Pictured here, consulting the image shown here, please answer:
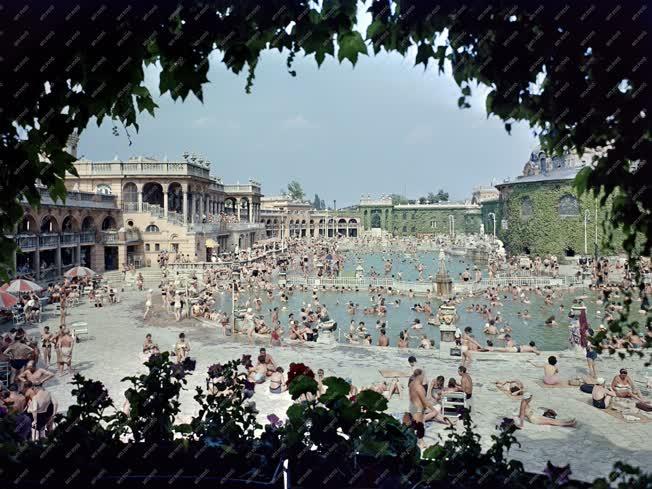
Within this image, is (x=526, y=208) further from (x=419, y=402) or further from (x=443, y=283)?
(x=419, y=402)

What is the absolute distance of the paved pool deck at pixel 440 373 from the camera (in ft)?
26.1

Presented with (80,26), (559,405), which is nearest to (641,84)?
(80,26)

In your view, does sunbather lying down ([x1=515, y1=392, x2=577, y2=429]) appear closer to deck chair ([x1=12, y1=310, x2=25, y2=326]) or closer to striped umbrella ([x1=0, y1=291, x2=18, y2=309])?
striped umbrella ([x1=0, y1=291, x2=18, y2=309])

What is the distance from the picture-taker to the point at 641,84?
2.95 metres

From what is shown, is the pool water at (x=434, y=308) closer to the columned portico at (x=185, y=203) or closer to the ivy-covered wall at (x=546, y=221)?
the columned portico at (x=185, y=203)

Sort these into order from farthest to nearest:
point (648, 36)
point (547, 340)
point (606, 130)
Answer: point (547, 340) → point (606, 130) → point (648, 36)

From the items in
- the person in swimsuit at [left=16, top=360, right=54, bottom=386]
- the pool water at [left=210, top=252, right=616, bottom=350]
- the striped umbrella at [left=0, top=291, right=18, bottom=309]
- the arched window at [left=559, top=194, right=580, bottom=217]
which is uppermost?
the arched window at [left=559, top=194, right=580, bottom=217]

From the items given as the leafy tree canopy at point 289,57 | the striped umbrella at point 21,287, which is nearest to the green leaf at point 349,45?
the leafy tree canopy at point 289,57

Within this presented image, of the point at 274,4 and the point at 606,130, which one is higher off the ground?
the point at 274,4

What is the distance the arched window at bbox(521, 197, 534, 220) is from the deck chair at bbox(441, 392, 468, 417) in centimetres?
4896

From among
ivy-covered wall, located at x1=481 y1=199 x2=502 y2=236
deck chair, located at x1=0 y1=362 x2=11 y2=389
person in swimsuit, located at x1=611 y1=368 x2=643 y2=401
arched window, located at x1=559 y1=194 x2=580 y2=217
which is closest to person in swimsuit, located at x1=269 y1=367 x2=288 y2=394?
deck chair, located at x1=0 y1=362 x2=11 y2=389

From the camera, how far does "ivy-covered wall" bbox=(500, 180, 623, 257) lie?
4984cm

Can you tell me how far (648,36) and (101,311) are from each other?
986 inches

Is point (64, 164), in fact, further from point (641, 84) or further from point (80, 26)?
point (641, 84)
